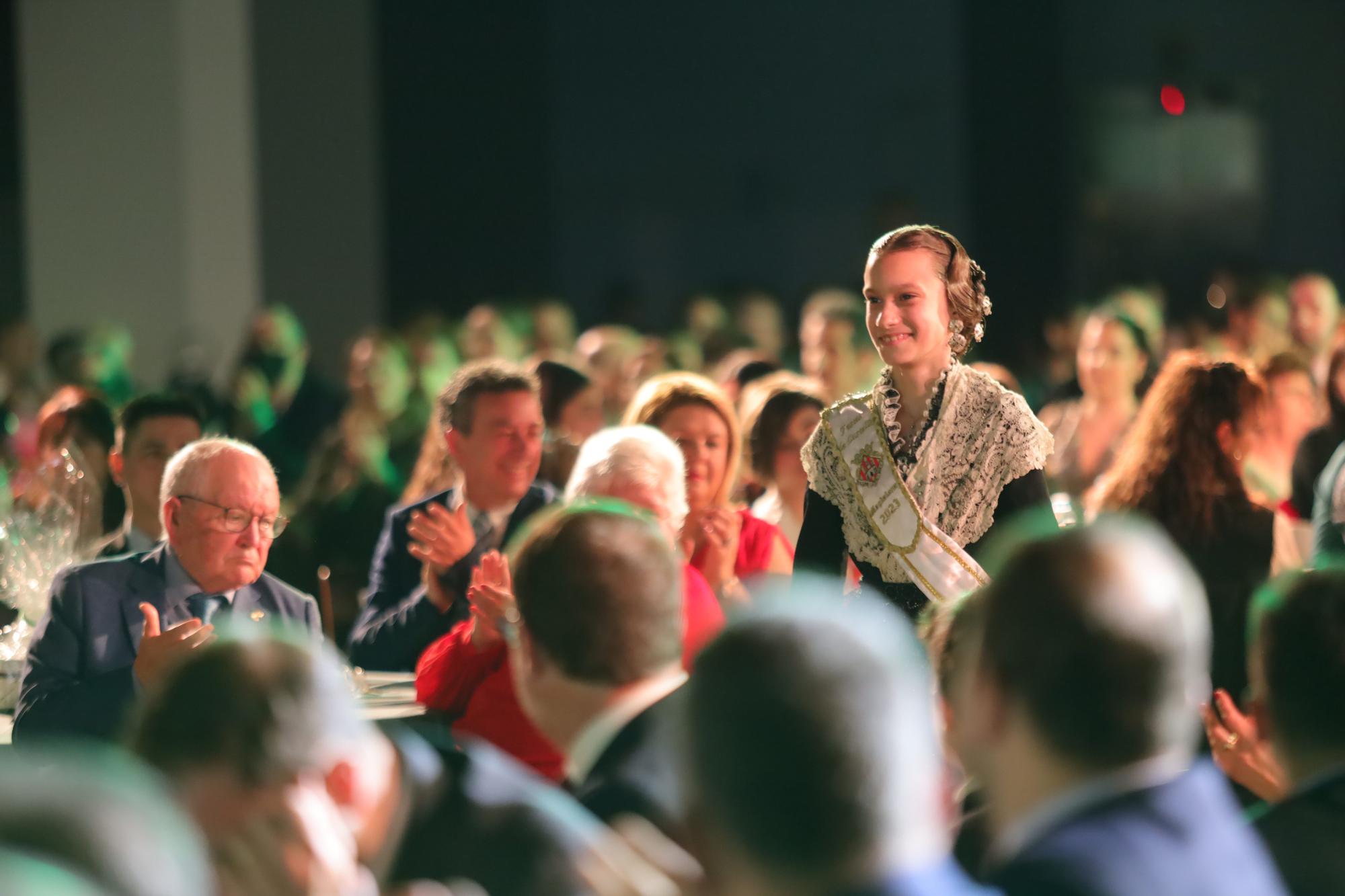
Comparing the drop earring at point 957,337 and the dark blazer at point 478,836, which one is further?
the drop earring at point 957,337

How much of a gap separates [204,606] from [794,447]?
169 centimetres

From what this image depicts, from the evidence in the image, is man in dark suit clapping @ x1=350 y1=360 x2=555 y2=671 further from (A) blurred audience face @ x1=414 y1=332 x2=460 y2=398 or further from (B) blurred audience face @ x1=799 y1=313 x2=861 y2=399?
(A) blurred audience face @ x1=414 y1=332 x2=460 y2=398

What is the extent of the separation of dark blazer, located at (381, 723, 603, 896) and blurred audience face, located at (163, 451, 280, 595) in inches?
65.3

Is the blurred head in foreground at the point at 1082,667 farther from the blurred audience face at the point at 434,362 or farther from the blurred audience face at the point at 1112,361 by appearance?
the blurred audience face at the point at 434,362

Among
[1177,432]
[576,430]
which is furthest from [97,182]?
[1177,432]

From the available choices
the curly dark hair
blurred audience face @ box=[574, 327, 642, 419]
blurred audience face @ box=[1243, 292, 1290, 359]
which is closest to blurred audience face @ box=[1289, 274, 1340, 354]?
blurred audience face @ box=[1243, 292, 1290, 359]

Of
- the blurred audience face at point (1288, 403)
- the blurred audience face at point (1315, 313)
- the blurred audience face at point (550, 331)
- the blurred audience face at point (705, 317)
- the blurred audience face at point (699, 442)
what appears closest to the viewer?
the blurred audience face at point (699, 442)

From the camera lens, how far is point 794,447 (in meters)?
Answer: 4.50

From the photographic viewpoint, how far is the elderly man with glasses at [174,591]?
3.08 m

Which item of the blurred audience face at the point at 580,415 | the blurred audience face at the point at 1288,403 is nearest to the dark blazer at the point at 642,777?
the blurred audience face at the point at 580,415

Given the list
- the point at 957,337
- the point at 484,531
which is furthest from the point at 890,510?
the point at 484,531

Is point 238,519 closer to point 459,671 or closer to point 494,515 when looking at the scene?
point 459,671

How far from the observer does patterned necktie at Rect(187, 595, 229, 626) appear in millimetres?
3303

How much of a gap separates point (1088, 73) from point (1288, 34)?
1891 mm
